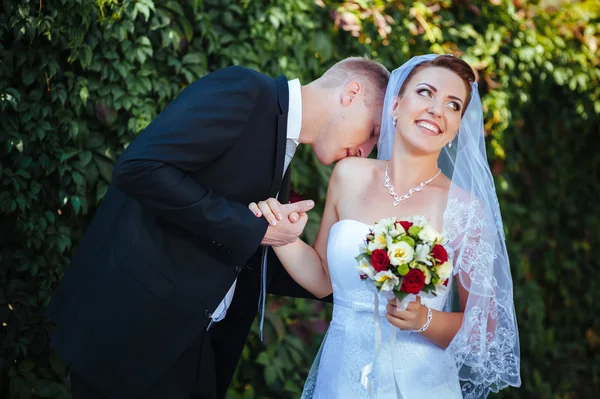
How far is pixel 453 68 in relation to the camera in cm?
314

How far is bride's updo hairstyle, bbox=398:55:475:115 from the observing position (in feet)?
10.2

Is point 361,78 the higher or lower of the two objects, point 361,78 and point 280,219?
the higher

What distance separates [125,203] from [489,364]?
64.6 inches

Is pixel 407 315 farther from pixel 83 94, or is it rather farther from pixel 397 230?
pixel 83 94

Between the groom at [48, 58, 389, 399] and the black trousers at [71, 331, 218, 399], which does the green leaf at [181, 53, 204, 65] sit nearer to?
the groom at [48, 58, 389, 399]

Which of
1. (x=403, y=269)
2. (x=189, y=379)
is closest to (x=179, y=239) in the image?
(x=189, y=379)

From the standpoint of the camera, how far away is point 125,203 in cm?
304

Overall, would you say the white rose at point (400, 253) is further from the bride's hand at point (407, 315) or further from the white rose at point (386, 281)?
the bride's hand at point (407, 315)

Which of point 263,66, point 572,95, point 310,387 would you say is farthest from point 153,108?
point 572,95

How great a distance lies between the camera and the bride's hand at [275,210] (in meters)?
2.89

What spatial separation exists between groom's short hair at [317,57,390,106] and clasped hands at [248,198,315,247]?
57 centimetres

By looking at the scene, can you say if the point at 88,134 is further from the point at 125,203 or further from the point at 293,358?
the point at 293,358

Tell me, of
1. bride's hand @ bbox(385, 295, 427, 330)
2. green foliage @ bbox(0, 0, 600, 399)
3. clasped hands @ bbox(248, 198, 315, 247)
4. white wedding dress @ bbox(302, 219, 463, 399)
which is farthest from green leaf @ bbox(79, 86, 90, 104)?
bride's hand @ bbox(385, 295, 427, 330)

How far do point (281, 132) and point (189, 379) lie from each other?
1.16m
